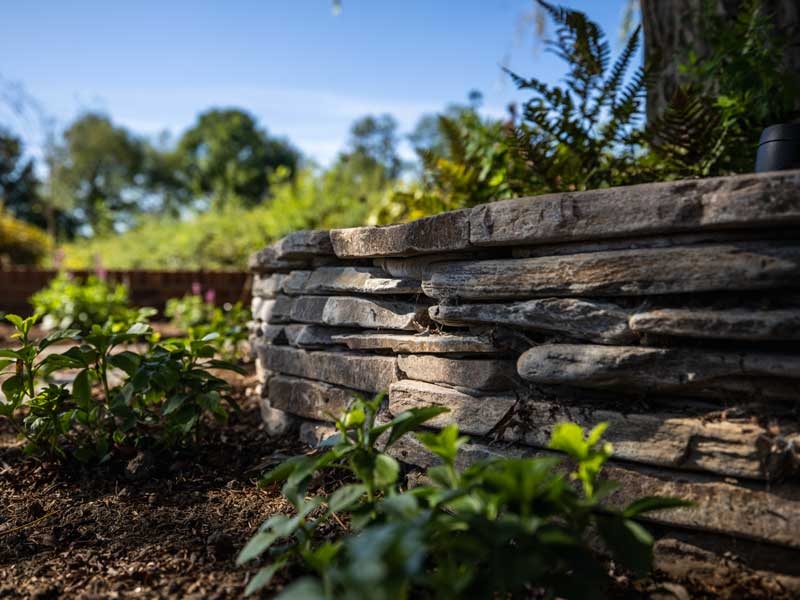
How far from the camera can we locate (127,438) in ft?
9.50

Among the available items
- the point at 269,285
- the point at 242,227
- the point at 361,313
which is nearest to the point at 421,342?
the point at 361,313

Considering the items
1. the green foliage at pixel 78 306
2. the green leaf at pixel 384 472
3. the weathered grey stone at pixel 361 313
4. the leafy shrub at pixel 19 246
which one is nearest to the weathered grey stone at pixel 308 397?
the weathered grey stone at pixel 361 313

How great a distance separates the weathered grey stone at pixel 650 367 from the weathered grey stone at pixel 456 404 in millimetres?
183

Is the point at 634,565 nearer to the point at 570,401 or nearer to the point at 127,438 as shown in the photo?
the point at 570,401

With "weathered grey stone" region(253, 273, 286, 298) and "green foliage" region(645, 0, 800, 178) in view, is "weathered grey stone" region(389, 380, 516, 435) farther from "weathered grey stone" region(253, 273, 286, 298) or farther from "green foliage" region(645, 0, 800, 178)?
"green foliage" region(645, 0, 800, 178)

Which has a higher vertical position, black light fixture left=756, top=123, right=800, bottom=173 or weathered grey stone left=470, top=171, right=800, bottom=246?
black light fixture left=756, top=123, right=800, bottom=173

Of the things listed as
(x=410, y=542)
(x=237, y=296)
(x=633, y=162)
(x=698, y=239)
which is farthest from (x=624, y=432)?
(x=237, y=296)

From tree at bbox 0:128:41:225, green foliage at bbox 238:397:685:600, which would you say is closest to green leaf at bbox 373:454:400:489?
green foliage at bbox 238:397:685:600

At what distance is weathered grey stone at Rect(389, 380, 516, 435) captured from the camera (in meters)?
2.06

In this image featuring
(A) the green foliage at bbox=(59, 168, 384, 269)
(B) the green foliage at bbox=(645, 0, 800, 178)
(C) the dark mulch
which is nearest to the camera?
(C) the dark mulch

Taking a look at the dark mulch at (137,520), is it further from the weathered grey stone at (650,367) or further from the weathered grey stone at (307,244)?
the weathered grey stone at (650,367)

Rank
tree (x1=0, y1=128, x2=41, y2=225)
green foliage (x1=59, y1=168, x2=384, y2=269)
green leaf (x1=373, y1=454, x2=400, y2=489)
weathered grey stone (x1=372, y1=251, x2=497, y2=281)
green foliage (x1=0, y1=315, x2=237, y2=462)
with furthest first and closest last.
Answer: tree (x1=0, y1=128, x2=41, y2=225), green foliage (x1=59, y1=168, x2=384, y2=269), green foliage (x1=0, y1=315, x2=237, y2=462), weathered grey stone (x1=372, y1=251, x2=497, y2=281), green leaf (x1=373, y1=454, x2=400, y2=489)

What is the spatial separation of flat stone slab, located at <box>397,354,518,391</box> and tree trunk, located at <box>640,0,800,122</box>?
187 centimetres

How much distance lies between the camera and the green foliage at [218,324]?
418 cm
